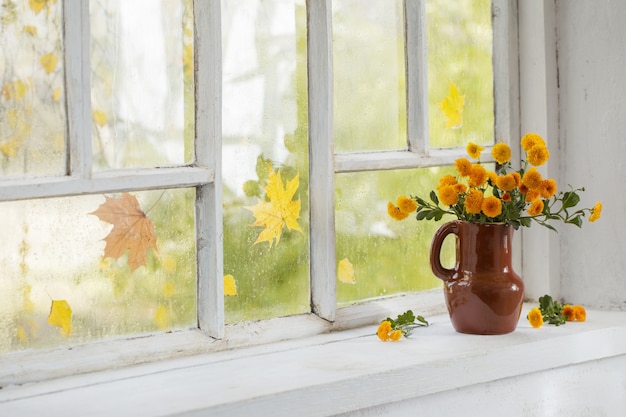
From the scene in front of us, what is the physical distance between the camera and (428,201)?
178 centimetres

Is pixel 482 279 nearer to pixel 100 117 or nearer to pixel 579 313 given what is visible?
pixel 579 313

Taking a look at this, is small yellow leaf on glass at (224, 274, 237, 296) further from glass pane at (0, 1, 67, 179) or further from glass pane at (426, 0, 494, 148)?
glass pane at (426, 0, 494, 148)

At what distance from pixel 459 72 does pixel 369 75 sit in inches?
9.8

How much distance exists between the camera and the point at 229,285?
1.51 meters

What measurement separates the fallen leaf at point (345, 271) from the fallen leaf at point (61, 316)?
53cm

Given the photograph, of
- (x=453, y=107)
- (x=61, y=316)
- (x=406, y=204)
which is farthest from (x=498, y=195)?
(x=61, y=316)

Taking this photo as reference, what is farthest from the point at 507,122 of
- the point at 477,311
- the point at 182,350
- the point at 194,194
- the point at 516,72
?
the point at 182,350

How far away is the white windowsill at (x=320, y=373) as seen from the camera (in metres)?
1.20

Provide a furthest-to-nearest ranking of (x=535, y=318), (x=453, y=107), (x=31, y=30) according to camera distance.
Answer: (x=453, y=107) < (x=535, y=318) < (x=31, y=30)

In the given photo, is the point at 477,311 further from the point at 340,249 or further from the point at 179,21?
the point at 179,21

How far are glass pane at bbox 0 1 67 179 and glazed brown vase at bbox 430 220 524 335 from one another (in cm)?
71

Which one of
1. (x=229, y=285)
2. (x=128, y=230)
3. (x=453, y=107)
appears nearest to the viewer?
(x=128, y=230)

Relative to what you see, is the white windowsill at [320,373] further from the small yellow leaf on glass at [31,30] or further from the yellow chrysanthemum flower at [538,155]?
the small yellow leaf on glass at [31,30]

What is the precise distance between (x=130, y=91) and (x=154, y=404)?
0.50 m
